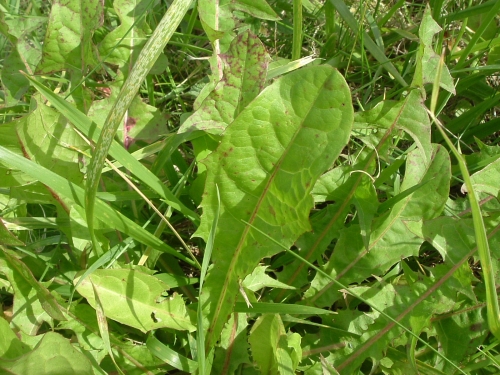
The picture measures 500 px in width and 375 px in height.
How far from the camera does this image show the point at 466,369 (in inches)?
53.4

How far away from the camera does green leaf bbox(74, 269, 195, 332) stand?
3.90 ft

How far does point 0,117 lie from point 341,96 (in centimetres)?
120

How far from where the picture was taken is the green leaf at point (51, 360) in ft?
3.29

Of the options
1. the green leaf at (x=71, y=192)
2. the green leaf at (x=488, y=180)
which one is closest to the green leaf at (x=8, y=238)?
the green leaf at (x=71, y=192)

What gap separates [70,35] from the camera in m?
1.47

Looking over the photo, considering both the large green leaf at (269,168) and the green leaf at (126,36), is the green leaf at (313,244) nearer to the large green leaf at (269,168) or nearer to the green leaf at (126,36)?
the large green leaf at (269,168)

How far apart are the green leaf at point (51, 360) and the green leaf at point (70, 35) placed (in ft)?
2.80

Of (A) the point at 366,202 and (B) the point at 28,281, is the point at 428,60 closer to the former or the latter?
(A) the point at 366,202

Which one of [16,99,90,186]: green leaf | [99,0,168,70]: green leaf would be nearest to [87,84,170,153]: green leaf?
[99,0,168,70]: green leaf

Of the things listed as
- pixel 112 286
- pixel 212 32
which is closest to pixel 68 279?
pixel 112 286

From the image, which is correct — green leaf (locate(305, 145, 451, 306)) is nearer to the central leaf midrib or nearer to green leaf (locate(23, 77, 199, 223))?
the central leaf midrib

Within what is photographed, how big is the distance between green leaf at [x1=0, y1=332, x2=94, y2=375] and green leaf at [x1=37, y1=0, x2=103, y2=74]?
853mm

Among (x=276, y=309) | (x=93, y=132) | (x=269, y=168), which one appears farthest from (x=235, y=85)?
(x=276, y=309)

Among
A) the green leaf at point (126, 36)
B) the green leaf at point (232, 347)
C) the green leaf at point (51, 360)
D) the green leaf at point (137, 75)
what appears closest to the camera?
the green leaf at point (137, 75)
